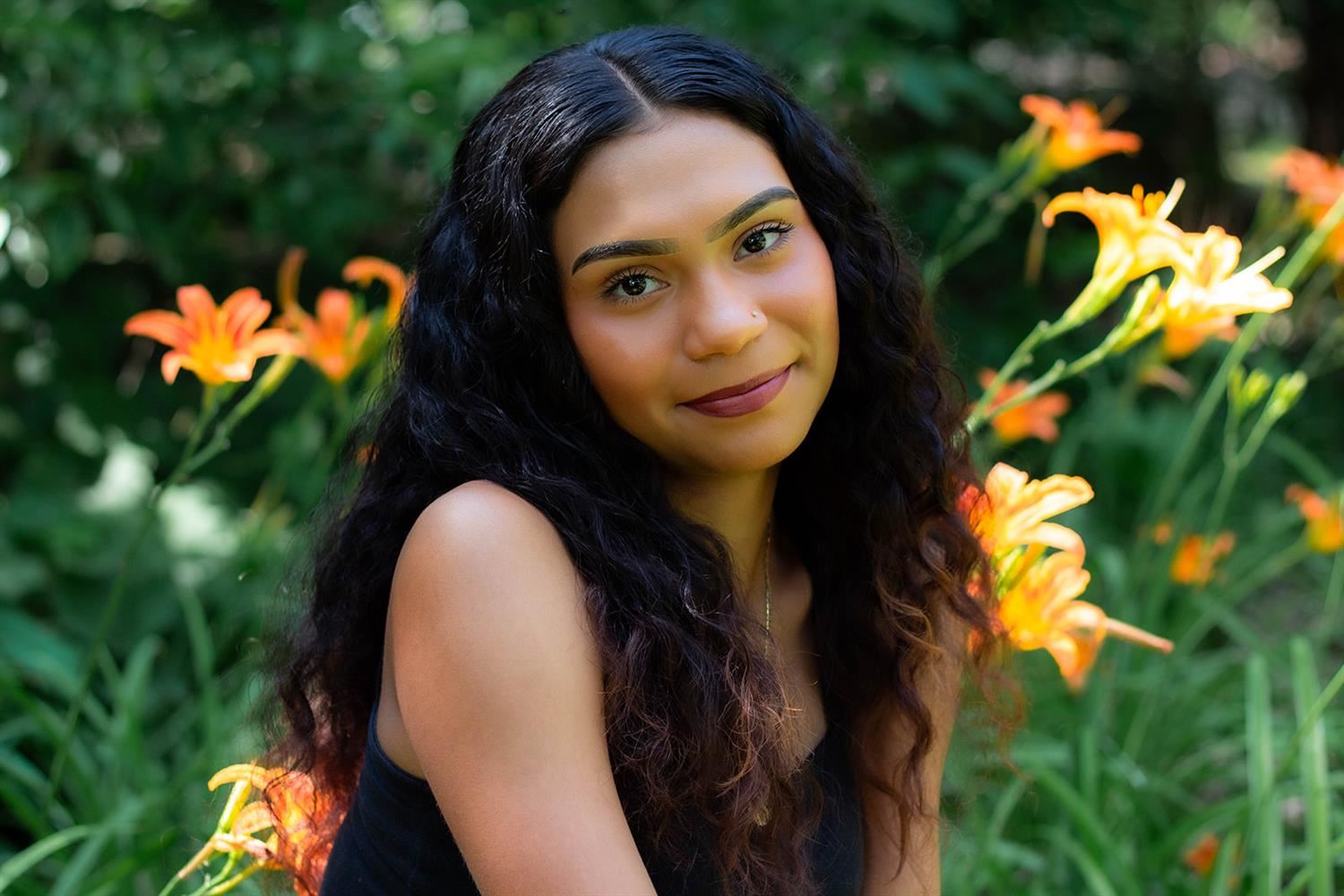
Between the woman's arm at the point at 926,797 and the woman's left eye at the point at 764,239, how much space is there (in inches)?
20.7

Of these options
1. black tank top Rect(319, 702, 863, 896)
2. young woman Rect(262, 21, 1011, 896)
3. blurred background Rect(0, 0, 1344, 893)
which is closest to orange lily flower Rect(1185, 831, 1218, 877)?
blurred background Rect(0, 0, 1344, 893)

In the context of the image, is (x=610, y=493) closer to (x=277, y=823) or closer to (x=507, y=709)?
(x=507, y=709)

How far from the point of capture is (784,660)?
1.49 metres

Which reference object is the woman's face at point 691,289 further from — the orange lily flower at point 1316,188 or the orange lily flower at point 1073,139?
the orange lily flower at point 1316,188

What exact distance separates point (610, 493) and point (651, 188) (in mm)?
273

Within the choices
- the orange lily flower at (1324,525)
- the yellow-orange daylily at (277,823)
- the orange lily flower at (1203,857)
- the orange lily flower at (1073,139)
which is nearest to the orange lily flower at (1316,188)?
the orange lily flower at (1073,139)

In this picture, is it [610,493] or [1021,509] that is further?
[1021,509]

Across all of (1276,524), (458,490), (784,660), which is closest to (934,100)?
(1276,524)

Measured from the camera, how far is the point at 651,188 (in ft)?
3.89

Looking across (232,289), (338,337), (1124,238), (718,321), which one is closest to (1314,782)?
(1124,238)

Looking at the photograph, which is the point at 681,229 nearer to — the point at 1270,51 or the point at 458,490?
the point at 458,490

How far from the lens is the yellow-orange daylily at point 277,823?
130 cm

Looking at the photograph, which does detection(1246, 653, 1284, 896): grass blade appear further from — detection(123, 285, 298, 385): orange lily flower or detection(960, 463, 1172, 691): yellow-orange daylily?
detection(123, 285, 298, 385): orange lily flower

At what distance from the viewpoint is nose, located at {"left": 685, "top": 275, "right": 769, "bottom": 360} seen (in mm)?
1166
